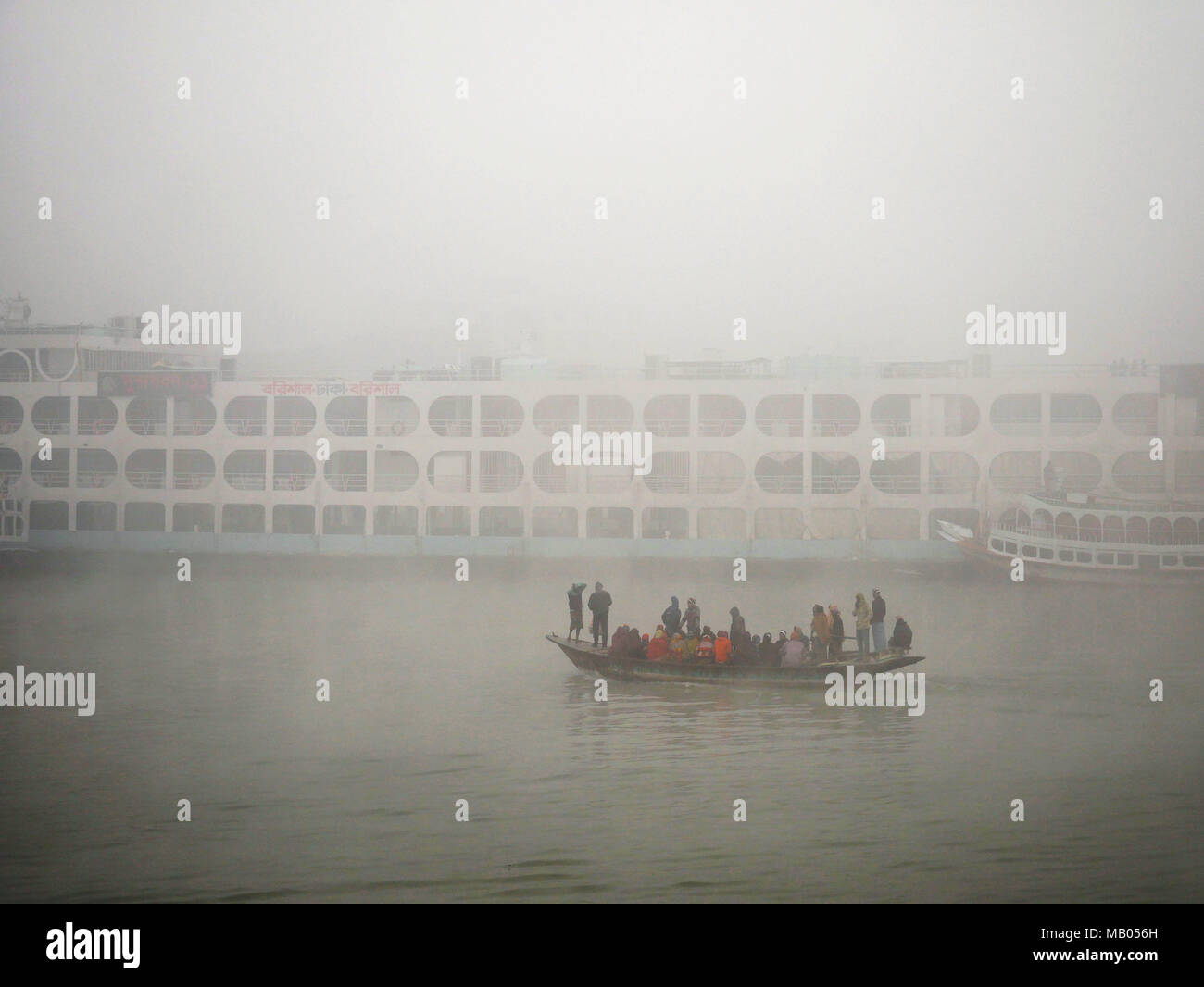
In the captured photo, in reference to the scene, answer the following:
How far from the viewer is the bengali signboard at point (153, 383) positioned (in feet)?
114

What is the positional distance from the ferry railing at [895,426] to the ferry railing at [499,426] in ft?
32.8

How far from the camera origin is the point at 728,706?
12242mm

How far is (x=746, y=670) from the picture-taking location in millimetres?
12375

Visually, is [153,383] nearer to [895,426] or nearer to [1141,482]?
[895,426]

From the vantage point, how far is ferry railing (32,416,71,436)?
116ft

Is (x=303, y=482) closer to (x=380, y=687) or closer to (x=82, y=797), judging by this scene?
(x=380, y=687)

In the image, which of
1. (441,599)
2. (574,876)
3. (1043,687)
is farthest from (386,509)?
(574,876)

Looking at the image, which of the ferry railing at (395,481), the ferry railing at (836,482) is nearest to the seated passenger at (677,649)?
the ferry railing at (836,482)

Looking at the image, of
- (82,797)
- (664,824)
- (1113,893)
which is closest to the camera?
(1113,893)

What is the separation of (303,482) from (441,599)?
11220 millimetres

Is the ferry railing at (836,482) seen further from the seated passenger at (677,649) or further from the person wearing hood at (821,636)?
the seated passenger at (677,649)

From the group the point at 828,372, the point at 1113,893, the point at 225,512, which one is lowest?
the point at 1113,893

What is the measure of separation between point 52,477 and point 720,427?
18554 millimetres

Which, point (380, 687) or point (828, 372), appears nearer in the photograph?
point (380, 687)
